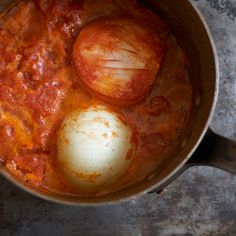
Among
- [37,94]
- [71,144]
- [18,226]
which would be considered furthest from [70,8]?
[18,226]

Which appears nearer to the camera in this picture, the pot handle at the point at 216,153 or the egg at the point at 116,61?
the pot handle at the point at 216,153

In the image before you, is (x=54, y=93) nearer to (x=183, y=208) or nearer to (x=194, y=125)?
(x=194, y=125)

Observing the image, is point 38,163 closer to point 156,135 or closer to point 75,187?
point 75,187

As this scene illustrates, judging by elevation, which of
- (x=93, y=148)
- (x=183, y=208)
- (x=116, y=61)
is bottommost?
(x=183, y=208)

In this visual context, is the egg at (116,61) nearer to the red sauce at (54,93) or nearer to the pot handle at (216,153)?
the red sauce at (54,93)

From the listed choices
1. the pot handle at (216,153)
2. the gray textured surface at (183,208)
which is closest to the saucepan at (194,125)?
the pot handle at (216,153)

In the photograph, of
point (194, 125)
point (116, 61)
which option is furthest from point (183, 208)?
point (116, 61)

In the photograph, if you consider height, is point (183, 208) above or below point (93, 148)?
below
